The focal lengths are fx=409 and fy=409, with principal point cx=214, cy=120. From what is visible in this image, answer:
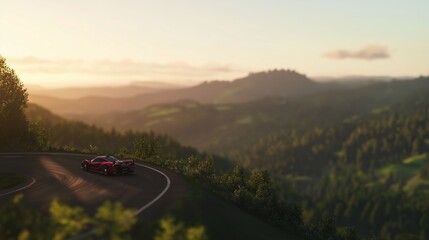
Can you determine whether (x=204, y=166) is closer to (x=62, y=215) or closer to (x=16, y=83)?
(x=62, y=215)

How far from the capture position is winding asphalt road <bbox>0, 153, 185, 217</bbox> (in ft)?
79.6

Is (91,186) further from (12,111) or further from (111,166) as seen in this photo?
(12,111)

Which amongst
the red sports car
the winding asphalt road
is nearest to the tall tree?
the winding asphalt road

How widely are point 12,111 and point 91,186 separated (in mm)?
33379

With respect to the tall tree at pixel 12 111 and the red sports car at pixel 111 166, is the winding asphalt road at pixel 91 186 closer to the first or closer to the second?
the red sports car at pixel 111 166

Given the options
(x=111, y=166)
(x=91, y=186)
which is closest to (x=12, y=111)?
(x=111, y=166)

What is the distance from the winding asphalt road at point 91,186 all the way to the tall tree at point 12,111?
1401 cm

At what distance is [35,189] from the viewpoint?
2784 centimetres

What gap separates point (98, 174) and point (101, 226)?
25.3 m

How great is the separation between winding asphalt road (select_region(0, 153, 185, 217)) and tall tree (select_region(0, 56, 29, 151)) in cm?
1401

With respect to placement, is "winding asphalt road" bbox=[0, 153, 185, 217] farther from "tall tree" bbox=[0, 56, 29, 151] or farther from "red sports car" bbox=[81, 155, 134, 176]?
"tall tree" bbox=[0, 56, 29, 151]

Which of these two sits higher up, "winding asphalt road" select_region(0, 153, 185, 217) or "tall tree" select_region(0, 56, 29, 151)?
"tall tree" select_region(0, 56, 29, 151)

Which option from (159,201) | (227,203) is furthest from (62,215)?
(227,203)

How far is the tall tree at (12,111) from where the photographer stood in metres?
53.3
